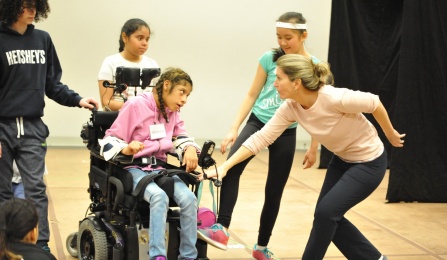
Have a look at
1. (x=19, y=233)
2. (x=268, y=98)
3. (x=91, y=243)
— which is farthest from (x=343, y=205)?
(x=19, y=233)

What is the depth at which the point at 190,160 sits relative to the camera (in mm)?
3922

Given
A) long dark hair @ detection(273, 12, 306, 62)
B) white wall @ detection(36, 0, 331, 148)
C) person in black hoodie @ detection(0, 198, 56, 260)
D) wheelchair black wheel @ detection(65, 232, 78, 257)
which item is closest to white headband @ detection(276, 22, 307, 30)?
long dark hair @ detection(273, 12, 306, 62)

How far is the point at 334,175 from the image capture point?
3.86 meters

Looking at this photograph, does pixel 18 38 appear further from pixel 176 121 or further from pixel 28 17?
pixel 176 121

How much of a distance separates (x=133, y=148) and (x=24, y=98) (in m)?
0.73

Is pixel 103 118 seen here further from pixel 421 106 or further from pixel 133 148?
pixel 421 106

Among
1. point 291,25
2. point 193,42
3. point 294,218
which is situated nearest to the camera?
point 291,25

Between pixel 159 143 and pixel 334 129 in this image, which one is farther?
pixel 159 143

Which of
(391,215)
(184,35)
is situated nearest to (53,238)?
(391,215)

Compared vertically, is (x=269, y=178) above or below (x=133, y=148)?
below

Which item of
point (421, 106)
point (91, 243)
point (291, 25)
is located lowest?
point (91, 243)

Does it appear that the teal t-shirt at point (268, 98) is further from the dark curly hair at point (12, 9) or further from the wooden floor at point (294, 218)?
the dark curly hair at point (12, 9)

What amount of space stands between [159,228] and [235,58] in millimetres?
5036

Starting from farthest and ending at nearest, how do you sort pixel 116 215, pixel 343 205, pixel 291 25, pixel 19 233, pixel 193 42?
pixel 193 42
pixel 291 25
pixel 116 215
pixel 343 205
pixel 19 233
